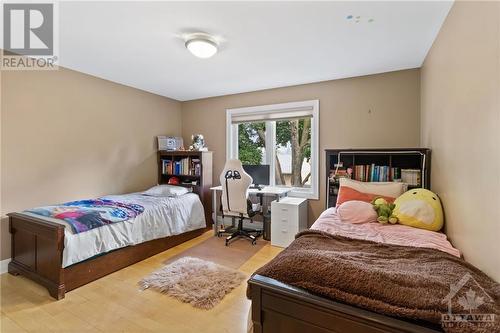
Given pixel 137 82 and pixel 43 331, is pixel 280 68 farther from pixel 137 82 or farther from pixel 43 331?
pixel 43 331

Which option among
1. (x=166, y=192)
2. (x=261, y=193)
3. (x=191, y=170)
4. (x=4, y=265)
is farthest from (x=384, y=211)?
(x=4, y=265)

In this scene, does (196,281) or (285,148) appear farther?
(285,148)

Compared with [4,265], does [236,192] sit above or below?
above

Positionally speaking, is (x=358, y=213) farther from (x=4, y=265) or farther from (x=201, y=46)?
(x=4, y=265)

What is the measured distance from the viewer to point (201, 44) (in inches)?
91.7

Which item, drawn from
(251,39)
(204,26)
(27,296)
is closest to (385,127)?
(251,39)

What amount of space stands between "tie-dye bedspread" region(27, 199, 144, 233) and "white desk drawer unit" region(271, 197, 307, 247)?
1.81m

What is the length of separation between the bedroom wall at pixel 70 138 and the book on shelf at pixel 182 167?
0.23m

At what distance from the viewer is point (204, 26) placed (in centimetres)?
217

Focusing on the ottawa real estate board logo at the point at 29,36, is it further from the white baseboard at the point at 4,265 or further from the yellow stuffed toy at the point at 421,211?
the yellow stuffed toy at the point at 421,211

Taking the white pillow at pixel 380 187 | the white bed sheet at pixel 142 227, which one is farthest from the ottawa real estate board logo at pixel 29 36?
the white pillow at pixel 380 187

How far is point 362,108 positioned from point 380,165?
85 centimetres

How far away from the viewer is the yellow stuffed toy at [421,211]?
2088mm

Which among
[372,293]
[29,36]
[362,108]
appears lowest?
[372,293]
